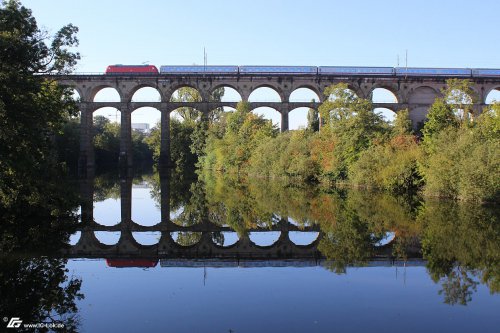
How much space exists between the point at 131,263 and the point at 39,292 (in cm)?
279

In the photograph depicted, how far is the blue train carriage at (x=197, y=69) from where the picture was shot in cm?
4738

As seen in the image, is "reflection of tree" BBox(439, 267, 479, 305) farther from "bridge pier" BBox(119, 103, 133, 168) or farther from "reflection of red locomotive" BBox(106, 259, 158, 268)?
"bridge pier" BBox(119, 103, 133, 168)

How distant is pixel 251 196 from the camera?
934 inches

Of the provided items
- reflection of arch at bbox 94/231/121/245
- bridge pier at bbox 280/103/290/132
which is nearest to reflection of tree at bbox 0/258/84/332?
reflection of arch at bbox 94/231/121/245

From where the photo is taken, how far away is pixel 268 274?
930cm

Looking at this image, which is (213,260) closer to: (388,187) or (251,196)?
(251,196)

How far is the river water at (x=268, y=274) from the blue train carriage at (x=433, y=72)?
1320 inches

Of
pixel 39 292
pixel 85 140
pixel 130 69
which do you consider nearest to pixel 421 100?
pixel 130 69

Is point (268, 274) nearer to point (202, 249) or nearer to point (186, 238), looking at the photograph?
point (202, 249)

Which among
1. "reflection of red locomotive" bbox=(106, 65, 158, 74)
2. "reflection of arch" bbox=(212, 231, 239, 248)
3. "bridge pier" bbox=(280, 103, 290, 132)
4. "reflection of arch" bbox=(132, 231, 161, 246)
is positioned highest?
"reflection of red locomotive" bbox=(106, 65, 158, 74)

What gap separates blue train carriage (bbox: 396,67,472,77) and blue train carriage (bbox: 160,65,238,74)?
17.2 m

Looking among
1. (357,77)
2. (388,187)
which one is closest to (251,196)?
(388,187)

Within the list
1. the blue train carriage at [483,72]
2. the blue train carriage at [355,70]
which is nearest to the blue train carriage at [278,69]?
the blue train carriage at [355,70]

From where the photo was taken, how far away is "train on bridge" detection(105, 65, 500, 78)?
154ft
